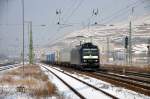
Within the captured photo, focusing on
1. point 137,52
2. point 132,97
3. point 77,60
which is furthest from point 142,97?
point 137,52

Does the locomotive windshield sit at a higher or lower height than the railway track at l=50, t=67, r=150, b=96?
higher

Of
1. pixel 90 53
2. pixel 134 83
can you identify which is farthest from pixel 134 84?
pixel 90 53

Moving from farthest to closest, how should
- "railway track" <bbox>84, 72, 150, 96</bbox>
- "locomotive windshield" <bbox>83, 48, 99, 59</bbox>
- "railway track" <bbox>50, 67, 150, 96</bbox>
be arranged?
"locomotive windshield" <bbox>83, 48, 99, 59</bbox> → "railway track" <bbox>50, 67, 150, 96</bbox> → "railway track" <bbox>84, 72, 150, 96</bbox>

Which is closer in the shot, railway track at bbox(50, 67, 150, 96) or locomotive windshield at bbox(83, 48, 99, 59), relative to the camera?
railway track at bbox(50, 67, 150, 96)

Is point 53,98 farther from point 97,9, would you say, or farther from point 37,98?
point 97,9

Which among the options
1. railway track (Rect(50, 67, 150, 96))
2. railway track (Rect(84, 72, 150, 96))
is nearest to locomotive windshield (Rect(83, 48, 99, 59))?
railway track (Rect(50, 67, 150, 96))

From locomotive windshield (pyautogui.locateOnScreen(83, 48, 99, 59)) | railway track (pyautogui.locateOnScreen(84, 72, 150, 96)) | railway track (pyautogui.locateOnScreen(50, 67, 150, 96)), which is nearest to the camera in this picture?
railway track (pyautogui.locateOnScreen(84, 72, 150, 96))

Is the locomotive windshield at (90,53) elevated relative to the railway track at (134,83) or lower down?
elevated

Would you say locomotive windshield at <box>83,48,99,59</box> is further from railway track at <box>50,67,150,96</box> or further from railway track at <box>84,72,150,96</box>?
railway track at <box>84,72,150,96</box>

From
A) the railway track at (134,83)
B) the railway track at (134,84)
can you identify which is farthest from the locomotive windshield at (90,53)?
the railway track at (134,84)

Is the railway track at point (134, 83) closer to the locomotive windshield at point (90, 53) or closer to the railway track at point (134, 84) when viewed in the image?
the railway track at point (134, 84)

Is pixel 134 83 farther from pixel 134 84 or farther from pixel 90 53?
pixel 90 53

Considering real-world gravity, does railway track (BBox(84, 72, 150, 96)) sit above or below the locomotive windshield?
below

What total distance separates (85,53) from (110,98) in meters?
35.1
